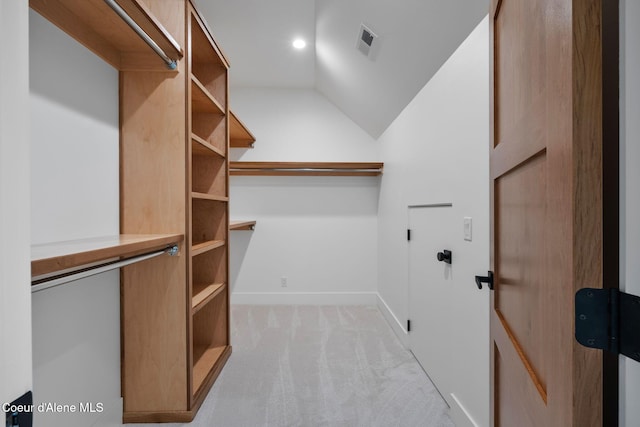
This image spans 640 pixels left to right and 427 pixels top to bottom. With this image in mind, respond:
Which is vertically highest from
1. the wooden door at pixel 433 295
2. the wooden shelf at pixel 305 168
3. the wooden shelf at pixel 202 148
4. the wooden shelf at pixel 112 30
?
the wooden shelf at pixel 112 30

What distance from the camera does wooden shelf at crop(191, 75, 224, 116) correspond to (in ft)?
5.82

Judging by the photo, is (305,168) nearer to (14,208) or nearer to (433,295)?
(433,295)

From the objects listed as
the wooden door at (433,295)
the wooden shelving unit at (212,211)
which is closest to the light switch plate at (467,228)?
the wooden door at (433,295)

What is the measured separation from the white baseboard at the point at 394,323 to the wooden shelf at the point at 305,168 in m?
1.42

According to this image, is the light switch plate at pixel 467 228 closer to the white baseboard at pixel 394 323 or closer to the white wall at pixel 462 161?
the white wall at pixel 462 161

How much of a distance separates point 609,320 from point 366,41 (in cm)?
230

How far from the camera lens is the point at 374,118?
10.8 ft

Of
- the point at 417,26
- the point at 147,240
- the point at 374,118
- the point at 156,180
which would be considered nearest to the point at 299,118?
the point at 374,118

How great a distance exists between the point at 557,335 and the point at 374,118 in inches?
119

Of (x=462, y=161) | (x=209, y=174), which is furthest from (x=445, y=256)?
(x=209, y=174)

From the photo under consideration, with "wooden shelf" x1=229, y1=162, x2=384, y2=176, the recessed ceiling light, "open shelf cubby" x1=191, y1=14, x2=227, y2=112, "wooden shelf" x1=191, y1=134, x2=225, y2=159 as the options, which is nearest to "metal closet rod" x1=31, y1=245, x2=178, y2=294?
"wooden shelf" x1=191, y1=134, x2=225, y2=159

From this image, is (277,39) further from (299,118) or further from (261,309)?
(261,309)

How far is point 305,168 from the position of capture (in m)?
3.53

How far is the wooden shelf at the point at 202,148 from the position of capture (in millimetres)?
1788
